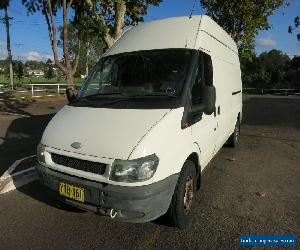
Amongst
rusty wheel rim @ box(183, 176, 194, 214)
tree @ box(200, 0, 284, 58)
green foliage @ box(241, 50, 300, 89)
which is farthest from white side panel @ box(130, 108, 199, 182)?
green foliage @ box(241, 50, 300, 89)

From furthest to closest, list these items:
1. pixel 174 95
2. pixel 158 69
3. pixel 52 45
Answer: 1. pixel 52 45
2. pixel 158 69
3. pixel 174 95

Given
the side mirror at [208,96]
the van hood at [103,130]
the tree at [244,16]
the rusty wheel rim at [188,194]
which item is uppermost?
the tree at [244,16]

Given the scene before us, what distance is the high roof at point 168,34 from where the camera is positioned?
5004 millimetres

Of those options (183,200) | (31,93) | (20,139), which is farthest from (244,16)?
(183,200)

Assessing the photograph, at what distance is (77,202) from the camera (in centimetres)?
393

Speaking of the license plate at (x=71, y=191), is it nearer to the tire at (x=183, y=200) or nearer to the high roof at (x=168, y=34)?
the tire at (x=183, y=200)

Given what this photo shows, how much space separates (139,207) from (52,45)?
33.9ft

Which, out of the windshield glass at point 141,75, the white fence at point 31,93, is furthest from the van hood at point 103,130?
the white fence at point 31,93

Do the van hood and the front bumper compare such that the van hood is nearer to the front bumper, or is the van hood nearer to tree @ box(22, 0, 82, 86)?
the front bumper

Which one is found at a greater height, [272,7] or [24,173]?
[272,7]

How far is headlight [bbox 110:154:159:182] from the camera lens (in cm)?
359

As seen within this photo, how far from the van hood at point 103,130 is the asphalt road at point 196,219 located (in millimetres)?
1056

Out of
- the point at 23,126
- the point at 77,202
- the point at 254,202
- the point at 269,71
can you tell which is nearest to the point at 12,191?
the point at 77,202

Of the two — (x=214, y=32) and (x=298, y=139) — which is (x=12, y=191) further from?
(x=298, y=139)
